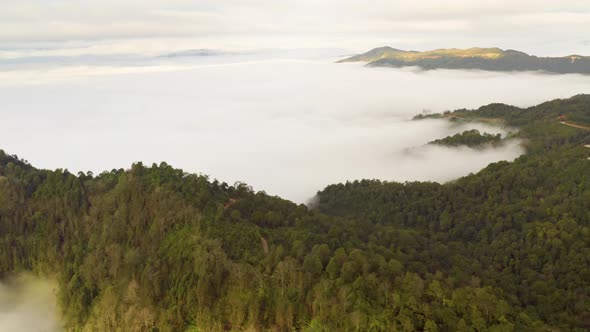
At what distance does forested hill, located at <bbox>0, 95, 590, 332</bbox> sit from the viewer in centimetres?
4884

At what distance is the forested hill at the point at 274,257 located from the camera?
48.8m

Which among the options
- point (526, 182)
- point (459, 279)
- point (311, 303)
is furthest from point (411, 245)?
point (526, 182)

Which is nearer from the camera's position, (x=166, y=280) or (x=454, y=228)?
(x=166, y=280)

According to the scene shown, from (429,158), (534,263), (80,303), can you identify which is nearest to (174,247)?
(80,303)

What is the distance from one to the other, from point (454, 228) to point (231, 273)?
200 feet

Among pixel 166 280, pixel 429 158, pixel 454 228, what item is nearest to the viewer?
pixel 166 280

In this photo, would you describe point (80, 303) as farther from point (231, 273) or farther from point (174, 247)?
point (231, 273)

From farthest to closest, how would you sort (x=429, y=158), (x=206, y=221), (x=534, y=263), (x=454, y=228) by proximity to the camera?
(x=429, y=158) → (x=454, y=228) → (x=534, y=263) → (x=206, y=221)

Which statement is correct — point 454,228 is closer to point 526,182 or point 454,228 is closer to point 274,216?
point 526,182

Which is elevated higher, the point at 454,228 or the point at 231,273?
the point at 231,273

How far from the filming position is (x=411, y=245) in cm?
7200

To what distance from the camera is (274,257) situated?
184 ft

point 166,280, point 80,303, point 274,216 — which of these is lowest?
point 80,303

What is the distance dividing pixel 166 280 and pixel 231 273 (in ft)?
36.6
